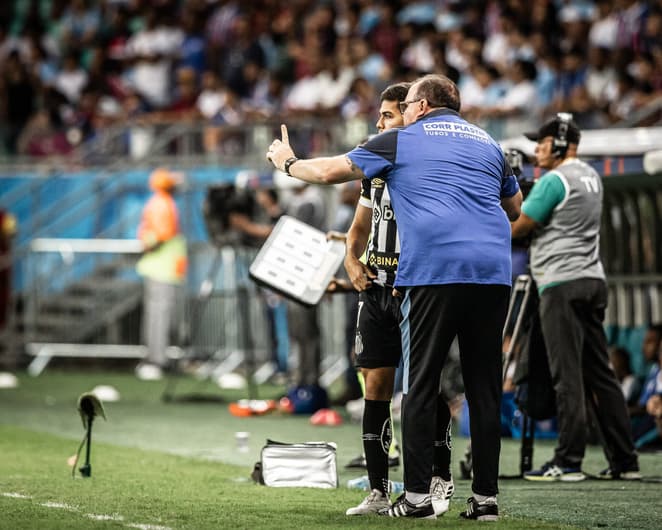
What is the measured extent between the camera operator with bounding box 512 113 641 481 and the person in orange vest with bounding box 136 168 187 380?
9.60 meters

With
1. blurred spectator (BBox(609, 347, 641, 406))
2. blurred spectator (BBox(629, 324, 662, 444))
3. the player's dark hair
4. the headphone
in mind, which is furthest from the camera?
blurred spectator (BBox(609, 347, 641, 406))

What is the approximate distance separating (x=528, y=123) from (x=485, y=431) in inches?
405

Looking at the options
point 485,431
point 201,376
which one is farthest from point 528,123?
point 485,431

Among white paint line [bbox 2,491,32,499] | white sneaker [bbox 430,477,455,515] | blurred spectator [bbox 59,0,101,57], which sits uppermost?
blurred spectator [bbox 59,0,101,57]

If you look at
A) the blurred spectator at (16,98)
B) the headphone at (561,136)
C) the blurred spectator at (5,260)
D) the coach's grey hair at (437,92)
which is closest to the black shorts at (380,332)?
the coach's grey hair at (437,92)

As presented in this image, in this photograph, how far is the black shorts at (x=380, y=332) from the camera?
7500 millimetres

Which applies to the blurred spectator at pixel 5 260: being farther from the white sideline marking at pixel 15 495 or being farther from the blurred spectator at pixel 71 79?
the white sideline marking at pixel 15 495

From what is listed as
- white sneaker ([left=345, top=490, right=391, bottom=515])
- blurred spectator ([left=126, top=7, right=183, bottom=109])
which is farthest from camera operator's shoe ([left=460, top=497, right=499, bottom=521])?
blurred spectator ([left=126, top=7, right=183, bottom=109])

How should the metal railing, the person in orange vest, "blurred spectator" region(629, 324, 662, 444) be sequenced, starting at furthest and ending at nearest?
the metal railing → the person in orange vest → "blurred spectator" region(629, 324, 662, 444)

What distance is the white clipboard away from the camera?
9.96 meters

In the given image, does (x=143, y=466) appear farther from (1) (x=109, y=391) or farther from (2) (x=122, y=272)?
(2) (x=122, y=272)

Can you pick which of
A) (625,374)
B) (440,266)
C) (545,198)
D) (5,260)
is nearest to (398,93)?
(440,266)

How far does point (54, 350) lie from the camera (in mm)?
19766

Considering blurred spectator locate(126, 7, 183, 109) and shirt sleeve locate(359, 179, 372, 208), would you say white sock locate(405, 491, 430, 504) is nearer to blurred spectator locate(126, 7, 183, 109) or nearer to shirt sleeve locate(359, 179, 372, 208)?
shirt sleeve locate(359, 179, 372, 208)
